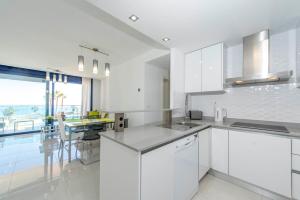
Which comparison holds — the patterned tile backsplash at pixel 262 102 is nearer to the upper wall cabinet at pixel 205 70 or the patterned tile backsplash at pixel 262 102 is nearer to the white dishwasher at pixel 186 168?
the upper wall cabinet at pixel 205 70

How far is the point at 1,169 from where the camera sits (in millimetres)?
2191

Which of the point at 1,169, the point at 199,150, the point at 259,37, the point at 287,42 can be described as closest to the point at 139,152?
the point at 199,150

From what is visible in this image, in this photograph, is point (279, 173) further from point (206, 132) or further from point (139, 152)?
point (139, 152)

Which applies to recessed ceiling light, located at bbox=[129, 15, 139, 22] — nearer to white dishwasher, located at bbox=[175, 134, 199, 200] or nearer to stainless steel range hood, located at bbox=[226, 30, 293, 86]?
white dishwasher, located at bbox=[175, 134, 199, 200]

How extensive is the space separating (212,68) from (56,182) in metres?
3.26

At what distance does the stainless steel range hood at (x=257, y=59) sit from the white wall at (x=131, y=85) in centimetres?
142

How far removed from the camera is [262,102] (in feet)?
6.61

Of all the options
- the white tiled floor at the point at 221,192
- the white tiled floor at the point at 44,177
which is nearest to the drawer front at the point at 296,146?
the white tiled floor at the point at 221,192

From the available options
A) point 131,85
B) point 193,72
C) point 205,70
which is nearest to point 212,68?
point 205,70

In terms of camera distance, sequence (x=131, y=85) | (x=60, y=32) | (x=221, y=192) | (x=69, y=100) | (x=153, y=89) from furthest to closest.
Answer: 1. (x=69, y=100)
2. (x=131, y=85)
3. (x=153, y=89)
4. (x=60, y=32)
5. (x=221, y=192)

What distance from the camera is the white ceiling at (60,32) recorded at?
164 cm

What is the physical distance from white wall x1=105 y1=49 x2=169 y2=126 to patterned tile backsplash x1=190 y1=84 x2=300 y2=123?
1570 millimetres

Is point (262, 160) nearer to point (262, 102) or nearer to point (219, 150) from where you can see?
point (219, 150)

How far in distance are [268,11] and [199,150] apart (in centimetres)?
192
